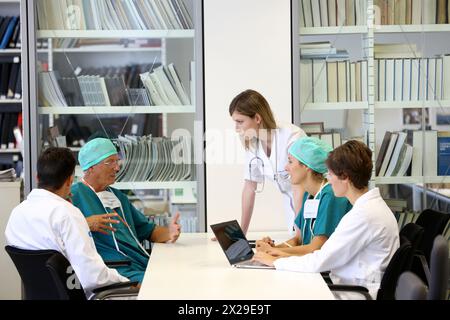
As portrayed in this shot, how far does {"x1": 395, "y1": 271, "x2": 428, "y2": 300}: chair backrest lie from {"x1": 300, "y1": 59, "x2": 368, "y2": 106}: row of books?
2769 mm

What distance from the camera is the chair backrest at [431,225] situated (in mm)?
4270

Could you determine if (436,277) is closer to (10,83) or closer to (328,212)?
(328,212)

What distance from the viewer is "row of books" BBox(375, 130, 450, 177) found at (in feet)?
17.4

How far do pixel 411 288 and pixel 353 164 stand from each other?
3.45ft

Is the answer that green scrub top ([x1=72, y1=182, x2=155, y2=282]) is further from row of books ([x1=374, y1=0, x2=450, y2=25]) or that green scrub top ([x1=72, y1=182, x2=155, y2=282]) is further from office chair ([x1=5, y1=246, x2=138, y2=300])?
row of books ([x1=374, y1=0, x2=450, y2=25])

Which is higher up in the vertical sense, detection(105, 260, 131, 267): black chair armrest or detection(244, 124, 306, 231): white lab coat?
detection(244, 124, 306, 231): white lab coat

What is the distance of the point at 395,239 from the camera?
3236 millimetres

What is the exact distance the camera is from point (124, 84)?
→ 516cm

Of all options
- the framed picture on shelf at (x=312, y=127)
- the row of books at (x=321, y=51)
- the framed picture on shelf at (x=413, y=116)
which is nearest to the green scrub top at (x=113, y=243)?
the framed picture on shelf at (x=312, y=127)

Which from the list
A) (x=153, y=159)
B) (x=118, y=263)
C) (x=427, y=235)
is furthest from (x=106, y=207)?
(x=427, y=235)

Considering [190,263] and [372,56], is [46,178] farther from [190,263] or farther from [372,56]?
[372,56]

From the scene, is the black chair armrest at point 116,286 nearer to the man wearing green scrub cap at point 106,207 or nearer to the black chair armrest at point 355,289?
the man wearing green scrub cap at point 106,207

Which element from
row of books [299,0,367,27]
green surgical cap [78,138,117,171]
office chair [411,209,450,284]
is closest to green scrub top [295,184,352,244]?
office chair [411,209,450,284]

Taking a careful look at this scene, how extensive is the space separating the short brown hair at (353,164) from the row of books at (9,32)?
487 cm
